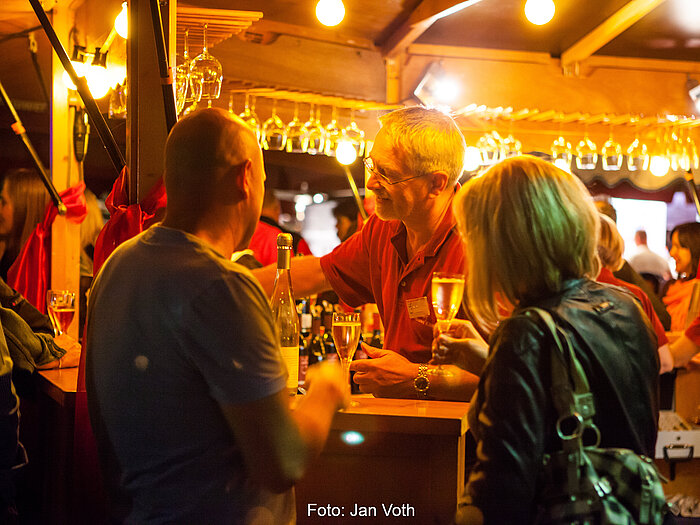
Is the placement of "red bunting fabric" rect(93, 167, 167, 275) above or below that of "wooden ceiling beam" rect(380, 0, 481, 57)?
below

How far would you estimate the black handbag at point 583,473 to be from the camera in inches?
48.4

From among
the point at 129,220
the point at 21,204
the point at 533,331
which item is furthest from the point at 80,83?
the point at 21,204

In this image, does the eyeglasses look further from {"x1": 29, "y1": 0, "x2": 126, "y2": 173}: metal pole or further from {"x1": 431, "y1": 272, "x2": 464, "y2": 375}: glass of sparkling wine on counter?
{"x1": 29, "y1": 0, "x2": 126, "y2": 173}: metal pole

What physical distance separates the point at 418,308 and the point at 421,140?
56 cm

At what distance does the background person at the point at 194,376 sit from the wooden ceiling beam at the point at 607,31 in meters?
4.05

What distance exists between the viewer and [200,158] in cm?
134

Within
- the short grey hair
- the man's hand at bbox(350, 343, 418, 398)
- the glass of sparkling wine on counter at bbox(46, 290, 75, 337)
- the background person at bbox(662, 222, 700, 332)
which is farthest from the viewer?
the background person at bbox(662, 222, 700, 332)

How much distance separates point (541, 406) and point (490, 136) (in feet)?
13.9

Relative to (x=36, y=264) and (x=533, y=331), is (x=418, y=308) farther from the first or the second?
(x=36, y=264)

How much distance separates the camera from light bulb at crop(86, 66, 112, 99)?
3895mm

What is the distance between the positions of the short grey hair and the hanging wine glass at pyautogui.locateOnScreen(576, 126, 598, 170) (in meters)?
2.91

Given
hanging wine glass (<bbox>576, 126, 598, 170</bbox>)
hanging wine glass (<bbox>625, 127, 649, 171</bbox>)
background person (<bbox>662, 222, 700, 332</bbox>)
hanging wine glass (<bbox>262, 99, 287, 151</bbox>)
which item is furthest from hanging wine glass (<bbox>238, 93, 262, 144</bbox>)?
background person (<bbox>662, 222, 700, 332</bbox>)

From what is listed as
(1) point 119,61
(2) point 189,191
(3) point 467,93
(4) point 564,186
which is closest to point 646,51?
(3) point 467,93

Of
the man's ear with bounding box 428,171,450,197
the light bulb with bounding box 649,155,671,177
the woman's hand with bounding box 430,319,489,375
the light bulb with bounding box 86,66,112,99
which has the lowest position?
the woman's hand with bounding box 430,319,489,375
